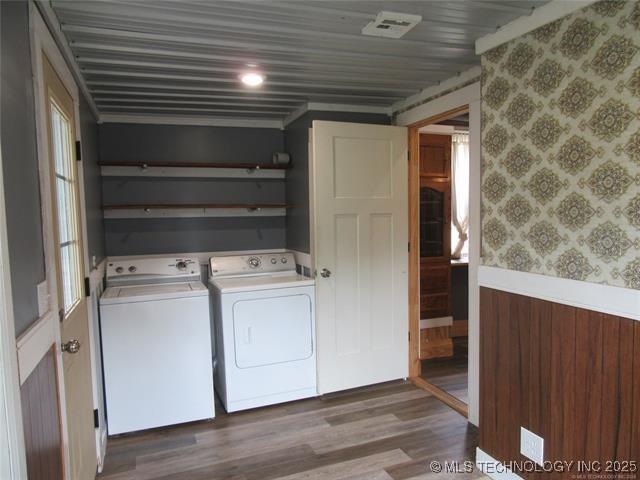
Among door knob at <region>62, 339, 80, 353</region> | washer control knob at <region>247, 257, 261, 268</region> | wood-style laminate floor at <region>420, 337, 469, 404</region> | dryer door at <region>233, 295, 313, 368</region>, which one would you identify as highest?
washer control knob at <region>247, 257, 261, 268</region>

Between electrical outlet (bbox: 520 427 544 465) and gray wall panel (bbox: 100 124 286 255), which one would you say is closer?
electrical outlet (bbox: 520 427 544 465)

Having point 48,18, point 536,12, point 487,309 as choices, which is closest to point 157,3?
point 48,18

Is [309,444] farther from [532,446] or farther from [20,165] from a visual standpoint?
[20,165]

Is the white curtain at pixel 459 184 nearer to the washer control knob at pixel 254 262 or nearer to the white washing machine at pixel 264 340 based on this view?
the white washing machine at pixel 264 340

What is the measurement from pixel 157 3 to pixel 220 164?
181 centimetres

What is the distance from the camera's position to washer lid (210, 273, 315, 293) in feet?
9.59

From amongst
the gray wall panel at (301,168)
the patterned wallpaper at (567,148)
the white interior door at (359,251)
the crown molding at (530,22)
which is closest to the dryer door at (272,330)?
the white interior door at (359,251)

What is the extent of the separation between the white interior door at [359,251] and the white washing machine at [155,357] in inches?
34.1

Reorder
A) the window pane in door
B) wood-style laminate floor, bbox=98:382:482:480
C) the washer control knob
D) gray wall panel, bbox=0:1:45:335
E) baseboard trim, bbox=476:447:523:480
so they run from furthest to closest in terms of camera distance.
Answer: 1. the washer control knob
2. wood-style laminate floor, bbox=98:382:482:480
3. baseboard trim, bbox=476:447:523:480
4. the window pane in door
5. gray wall panel, bbox=0:1:45:335

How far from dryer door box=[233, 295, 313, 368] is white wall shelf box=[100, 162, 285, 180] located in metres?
1.20

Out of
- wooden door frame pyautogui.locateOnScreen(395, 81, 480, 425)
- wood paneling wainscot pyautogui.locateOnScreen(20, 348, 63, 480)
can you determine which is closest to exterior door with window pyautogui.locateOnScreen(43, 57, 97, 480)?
wood paneling wainscot pyautogui.locateOnScreen(20, 348, 63, 480)

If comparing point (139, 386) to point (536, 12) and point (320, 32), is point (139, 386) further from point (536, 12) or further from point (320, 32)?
point (536, 12)

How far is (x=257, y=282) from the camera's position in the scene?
3080 millimetres

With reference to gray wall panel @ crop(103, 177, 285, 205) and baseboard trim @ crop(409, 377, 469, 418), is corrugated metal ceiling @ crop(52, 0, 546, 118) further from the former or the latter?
baseboard trim @ crop(409, 377, 469, 418)
